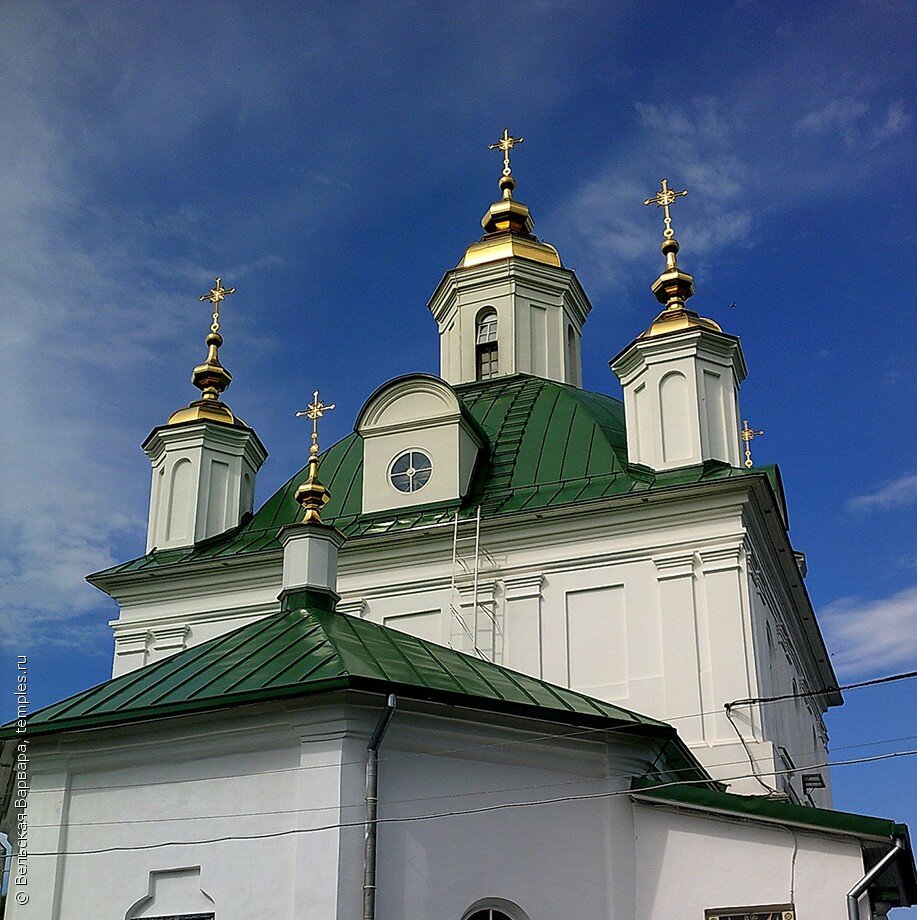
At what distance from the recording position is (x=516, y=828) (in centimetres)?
1305

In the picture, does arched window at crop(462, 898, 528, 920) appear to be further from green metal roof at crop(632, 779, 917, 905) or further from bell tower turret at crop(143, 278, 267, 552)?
bell tower turret at crop(143, 278, 267, 552)

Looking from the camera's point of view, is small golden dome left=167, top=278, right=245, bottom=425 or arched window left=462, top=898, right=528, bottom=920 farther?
small golden dome left=167, top=278, right=245, bottom=425

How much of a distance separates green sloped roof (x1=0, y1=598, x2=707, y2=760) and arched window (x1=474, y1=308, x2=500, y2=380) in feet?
41.7

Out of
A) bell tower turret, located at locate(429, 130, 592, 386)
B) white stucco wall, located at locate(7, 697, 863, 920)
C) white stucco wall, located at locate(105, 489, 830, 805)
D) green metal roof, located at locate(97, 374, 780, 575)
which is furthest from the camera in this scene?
bell tower turret, located at locate(429, 130, 592, 386)

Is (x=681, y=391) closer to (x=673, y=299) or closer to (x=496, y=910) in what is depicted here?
(x=673, y=299)

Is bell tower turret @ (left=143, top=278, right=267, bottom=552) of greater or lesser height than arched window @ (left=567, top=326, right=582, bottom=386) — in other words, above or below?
below

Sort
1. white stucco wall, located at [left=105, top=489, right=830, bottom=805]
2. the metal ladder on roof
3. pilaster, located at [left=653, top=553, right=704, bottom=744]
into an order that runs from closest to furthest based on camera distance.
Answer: pilaster, located at [left=653, top=553, right=704, bottom=744]
white stucco wall, located at [left=105, top=489, right=830, bottom=805]
the metal ladder on roof

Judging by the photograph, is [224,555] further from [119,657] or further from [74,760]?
[74,760]

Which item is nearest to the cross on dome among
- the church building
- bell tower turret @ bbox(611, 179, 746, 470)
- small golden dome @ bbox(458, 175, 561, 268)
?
the church building

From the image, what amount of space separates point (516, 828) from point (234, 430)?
13.1 metres

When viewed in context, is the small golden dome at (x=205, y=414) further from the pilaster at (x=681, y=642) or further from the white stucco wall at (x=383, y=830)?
the white stucco wall at (x=383, y=830)

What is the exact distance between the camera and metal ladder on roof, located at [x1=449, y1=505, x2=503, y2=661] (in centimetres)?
2056

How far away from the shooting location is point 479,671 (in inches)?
576

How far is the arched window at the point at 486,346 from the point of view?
90.7 ft
